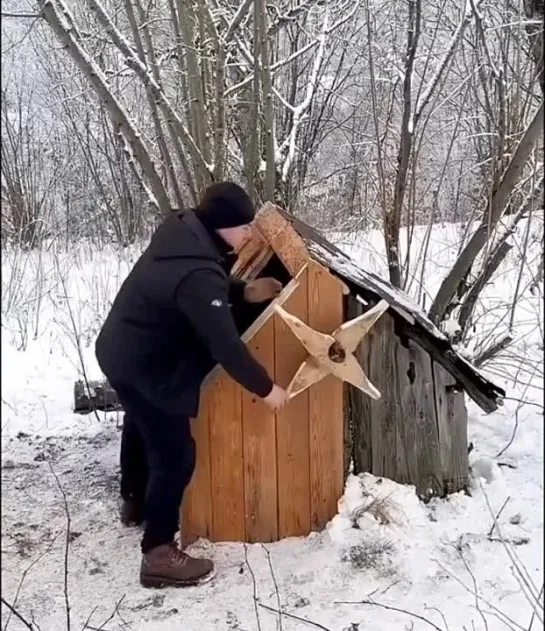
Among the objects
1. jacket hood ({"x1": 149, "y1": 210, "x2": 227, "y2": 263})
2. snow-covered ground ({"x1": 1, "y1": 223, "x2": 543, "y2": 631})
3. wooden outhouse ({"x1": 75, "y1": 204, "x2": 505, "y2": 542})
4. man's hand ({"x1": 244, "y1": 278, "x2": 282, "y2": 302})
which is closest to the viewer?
snow-covered ground ({"x1": 1, "y1": 223, "x2": 543, "y2": 631})

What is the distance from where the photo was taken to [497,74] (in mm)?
3348

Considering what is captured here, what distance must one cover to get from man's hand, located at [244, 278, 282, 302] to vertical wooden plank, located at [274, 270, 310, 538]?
0.48 ft

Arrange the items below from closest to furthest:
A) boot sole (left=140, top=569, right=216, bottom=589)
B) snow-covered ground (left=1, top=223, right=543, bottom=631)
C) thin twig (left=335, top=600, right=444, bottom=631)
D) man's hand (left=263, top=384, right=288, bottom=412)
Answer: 1. snow-covered ground (left=1, top=223, right=543, bottom=631)
2. thin twig (left=335, top=600, right=444, bottom=631)
3. man's hand (left=263, top=384, right=288, bottom=412)
4. boot sole (left=140, top=569, right=216, bottom=589)

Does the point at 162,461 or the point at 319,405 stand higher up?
the point at 319,405

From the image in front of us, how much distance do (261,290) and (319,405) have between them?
18.5 inches

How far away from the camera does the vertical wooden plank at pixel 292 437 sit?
2746 mm

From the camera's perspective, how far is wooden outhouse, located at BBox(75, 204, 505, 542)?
2738mm

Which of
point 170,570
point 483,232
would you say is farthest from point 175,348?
point 483,232

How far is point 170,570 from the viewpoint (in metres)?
2.61

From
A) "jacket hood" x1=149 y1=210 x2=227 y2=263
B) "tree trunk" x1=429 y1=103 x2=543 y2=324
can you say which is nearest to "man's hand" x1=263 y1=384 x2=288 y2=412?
"jacket hood" x1=149 y1=210 x2=227 y2=263

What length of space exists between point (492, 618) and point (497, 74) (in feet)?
7.33

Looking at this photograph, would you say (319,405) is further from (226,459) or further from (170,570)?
(170,570)

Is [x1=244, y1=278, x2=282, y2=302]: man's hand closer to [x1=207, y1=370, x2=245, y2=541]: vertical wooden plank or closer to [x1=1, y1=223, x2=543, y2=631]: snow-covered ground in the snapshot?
[x1=207, y1=370, x2=245, y2=541]: vertical wooden plank

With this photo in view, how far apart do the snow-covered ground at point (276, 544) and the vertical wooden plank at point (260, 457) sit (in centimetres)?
8
